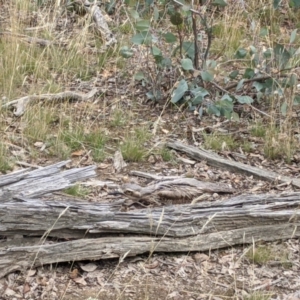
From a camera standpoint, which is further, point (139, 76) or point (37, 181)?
point (139, 76)

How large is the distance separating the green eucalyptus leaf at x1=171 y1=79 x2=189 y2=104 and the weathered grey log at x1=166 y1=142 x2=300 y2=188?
1.38ft

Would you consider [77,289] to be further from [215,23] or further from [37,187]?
[215,23]

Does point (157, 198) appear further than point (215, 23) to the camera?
No

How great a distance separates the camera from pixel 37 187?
332 centimetres

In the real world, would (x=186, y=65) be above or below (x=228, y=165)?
above

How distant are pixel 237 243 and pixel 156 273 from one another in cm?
51

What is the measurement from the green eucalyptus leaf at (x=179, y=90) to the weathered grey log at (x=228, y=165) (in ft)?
1.38

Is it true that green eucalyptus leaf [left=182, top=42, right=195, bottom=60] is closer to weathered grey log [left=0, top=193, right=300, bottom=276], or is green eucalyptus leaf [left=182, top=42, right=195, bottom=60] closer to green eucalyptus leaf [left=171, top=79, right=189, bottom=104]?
green eucalyptus leaf [left=171, top=79, right=189, bottom=104]

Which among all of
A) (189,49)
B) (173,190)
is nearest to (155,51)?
(189,49)

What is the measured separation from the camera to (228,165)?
4.27 metres

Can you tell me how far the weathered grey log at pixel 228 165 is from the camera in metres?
4.11

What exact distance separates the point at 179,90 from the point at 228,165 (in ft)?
2.67

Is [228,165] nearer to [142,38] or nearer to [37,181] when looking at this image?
[142,38]

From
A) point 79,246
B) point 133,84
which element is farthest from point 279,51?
point 79,246
